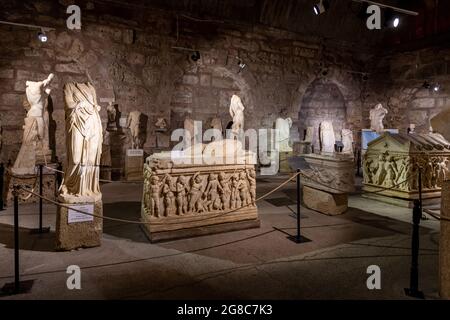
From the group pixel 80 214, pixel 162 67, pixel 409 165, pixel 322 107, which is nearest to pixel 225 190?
pixel 80 214

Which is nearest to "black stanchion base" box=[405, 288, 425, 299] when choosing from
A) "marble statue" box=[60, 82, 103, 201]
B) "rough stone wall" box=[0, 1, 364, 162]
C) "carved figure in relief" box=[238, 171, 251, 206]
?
"carved figure in relief" box=[238, 171, 251, 206]

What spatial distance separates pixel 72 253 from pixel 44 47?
6.20 m

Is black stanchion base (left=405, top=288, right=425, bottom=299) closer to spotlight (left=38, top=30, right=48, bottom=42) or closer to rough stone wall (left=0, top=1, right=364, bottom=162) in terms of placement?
rough stone wall (left=0, top=1, right=364, bottom=162)

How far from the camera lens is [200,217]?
420 centimetres

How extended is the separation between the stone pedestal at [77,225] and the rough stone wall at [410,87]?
1109cm

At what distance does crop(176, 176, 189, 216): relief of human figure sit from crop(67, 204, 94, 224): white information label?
3.30ft

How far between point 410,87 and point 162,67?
8.81m

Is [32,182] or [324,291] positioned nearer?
[324,291]

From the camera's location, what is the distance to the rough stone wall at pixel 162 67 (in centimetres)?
759

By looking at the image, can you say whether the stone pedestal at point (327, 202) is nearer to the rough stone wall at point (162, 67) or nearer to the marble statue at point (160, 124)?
the marble statue at point (160, 124)

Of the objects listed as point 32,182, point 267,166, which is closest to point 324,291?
point 32,182

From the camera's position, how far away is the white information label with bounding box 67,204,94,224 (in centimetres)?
356
